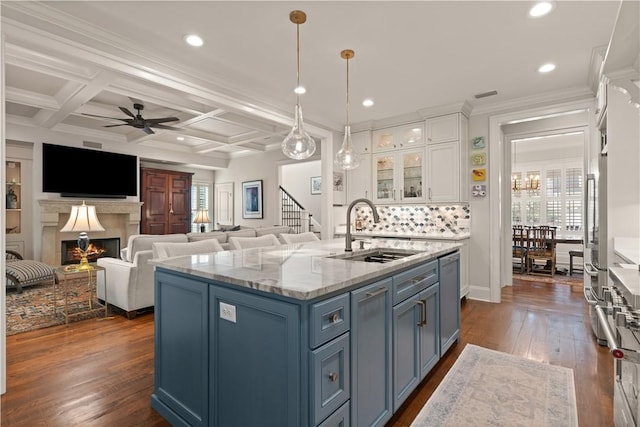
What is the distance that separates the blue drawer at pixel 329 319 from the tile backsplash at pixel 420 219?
3.83 m

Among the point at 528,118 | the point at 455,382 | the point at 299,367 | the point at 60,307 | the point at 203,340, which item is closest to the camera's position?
the point at 299,367

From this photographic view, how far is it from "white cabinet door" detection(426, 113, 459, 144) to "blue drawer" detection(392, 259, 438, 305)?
2.71 metres

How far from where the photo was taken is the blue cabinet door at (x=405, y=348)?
190cm

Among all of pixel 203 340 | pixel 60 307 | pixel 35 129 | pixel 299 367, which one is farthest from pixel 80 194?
pixel 299 367

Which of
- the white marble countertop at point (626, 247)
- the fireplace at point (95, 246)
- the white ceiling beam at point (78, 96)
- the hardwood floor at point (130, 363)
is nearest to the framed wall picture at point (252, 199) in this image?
the fireplace at point (95, 246)

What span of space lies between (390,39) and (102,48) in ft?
8.07

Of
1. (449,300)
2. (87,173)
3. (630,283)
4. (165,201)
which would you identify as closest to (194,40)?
(449,300)

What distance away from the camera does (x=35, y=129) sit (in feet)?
19.2

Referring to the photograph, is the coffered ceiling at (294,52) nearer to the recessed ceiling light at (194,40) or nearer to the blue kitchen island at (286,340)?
the recessed ceiling light at (194,40)

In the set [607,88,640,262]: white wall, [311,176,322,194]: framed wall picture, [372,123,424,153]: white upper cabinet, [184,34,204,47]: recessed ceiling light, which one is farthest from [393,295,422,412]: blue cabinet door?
[311,176,322,194]: framed wall picture

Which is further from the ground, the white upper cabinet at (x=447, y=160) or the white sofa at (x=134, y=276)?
the white upper cabinet at (x=447, y=160)

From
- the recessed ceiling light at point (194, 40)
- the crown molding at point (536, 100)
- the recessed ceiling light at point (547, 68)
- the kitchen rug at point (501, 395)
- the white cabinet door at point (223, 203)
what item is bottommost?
the kitchen rug at point (501, 395)

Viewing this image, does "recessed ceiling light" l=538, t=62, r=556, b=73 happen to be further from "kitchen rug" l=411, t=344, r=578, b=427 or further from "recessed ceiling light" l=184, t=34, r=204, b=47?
"recessed ceiling light" l=184, t=34, r=204, b=47

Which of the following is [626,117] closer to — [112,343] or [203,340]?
[203,340]
